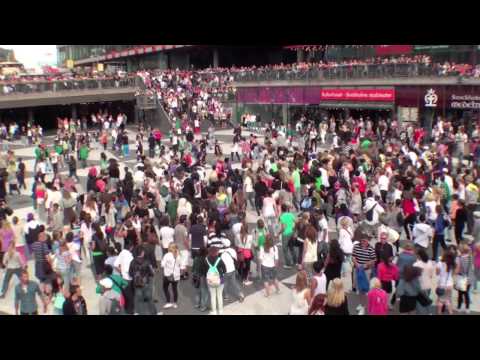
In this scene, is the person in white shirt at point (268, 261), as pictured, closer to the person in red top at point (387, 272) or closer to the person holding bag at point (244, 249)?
the person holding bag at point (244, 249)

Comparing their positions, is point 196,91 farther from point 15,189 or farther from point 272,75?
point 15,189

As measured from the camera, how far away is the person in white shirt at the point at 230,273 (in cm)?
949

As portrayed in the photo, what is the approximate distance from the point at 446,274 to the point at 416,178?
18.0ft

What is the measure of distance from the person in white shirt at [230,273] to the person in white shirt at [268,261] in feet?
1.87

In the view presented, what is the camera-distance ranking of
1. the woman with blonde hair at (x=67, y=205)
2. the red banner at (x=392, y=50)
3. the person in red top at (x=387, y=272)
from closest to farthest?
the person in red top at (x=387, y=272) < the woman with blonde hair at (x=67, y=205) < the red banner at (x=392, y=50)

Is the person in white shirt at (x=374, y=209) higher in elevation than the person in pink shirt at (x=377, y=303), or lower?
higher

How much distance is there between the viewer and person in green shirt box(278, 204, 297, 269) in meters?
11.4

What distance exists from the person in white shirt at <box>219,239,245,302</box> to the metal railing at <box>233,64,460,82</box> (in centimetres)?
2118

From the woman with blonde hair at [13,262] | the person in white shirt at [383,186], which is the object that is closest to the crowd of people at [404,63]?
the person in white shirt at [383,186]

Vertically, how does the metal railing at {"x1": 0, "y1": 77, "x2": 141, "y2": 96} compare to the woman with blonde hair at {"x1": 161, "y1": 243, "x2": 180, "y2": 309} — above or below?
above

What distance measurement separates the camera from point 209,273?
934 centimetres

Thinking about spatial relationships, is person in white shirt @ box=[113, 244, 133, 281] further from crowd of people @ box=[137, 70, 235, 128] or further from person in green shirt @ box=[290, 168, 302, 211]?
crowd of people @ box=[137, 70, 235, 128]

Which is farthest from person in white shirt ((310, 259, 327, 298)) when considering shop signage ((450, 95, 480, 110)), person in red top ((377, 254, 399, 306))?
shop signage ((450, 95, 480, 110))
